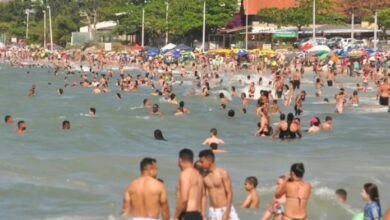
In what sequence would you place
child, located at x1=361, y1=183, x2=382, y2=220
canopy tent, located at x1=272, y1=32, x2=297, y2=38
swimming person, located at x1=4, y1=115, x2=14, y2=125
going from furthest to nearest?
canopy tent, located at x1=272, y1=32, x2=297, y2=38 < swimming person, located at x1=4, y1=115, x2=14, y2=125 < child, located at x1=361, y1=183, x2=382, y2=220

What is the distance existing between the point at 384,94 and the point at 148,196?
76.3ft

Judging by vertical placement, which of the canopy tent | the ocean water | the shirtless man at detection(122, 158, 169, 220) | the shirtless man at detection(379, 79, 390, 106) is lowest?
the ocean water

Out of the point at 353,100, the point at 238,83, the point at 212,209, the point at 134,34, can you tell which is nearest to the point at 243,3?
the point at 134,34

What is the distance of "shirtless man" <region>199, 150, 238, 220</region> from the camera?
28.5 ft

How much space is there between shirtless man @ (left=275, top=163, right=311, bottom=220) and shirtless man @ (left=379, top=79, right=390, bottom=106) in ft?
68.6

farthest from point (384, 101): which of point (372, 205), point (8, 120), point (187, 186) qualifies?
point (187, 186)

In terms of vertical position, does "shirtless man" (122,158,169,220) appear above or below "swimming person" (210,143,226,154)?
above

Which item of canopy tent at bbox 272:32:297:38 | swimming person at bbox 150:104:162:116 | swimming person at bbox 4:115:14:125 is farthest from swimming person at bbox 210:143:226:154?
canopy tent at bbox 272:32:297:38

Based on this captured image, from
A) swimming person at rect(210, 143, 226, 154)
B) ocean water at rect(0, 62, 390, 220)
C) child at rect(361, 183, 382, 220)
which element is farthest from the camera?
swimming person at rect(210, 143, 226, 154)

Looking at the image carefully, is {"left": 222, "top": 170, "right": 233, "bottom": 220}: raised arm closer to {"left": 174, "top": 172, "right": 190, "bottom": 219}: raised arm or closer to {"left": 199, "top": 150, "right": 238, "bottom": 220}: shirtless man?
{"left": 199, "top": 150, "right": 238, "bottom": 220}: shirtless man

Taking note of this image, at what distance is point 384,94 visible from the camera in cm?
3009

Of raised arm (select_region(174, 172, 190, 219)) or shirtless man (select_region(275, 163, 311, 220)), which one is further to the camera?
shirtless man (select_region(275, 163, 311, 220))

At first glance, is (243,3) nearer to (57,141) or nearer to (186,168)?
(57,141)

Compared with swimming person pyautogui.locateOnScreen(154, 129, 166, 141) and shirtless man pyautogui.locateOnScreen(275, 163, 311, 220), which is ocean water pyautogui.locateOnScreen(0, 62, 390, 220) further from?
shirtless man pyautogui.locateOnScreen(275, 163, 311, 220)
